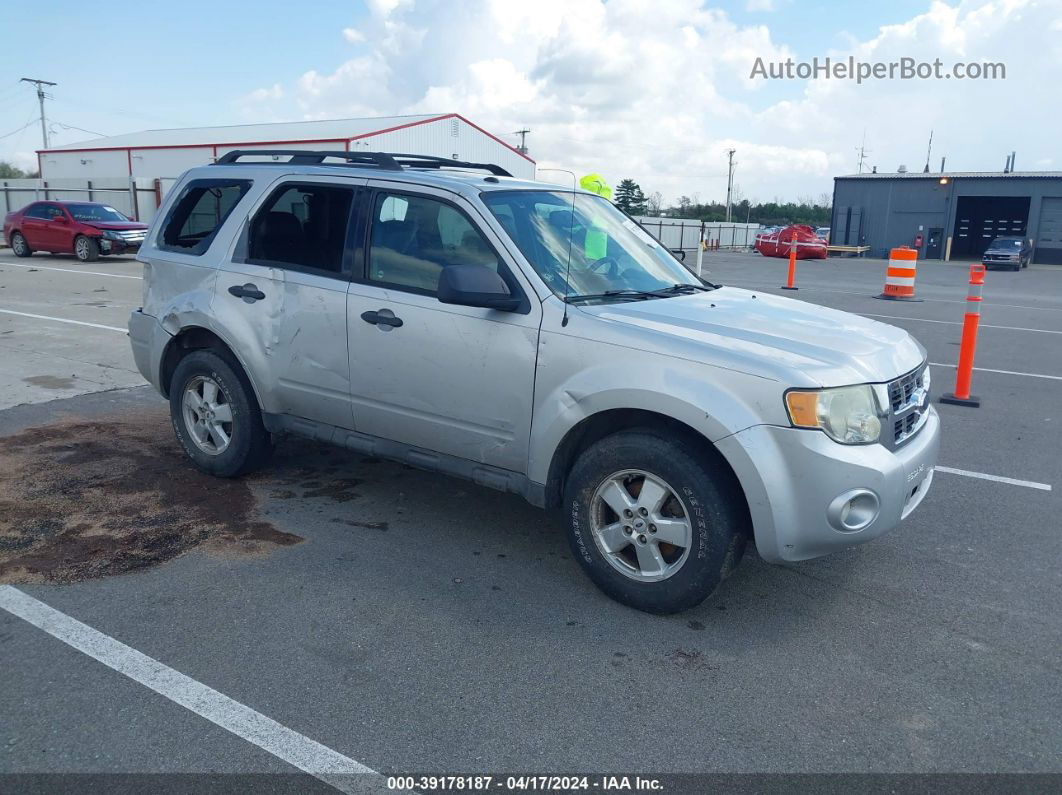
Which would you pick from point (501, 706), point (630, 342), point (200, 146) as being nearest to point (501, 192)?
point (630, 342)

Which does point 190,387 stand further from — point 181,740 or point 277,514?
point 181,740

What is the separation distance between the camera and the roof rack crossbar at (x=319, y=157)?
4980 mm

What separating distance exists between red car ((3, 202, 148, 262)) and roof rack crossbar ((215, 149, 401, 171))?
707 inches

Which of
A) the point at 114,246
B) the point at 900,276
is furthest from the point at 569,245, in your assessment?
the point at 114,246

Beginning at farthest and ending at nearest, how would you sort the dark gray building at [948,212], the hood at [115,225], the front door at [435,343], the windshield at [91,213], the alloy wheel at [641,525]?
the dark gray building at [948,212] < the windshield at [91,213] < the hood at [115,225] < the front door at [435,343] < the alloy wheel at [641,525]

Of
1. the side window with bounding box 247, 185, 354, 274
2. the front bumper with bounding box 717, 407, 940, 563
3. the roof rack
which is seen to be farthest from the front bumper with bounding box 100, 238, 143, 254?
the front bumper with bounding box 717, 407, 940, 563

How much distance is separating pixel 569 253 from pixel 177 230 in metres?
2.76

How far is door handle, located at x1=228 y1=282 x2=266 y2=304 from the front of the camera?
505cm

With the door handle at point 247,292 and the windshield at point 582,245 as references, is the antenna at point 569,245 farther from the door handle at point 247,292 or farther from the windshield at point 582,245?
the door handle at point 247,292

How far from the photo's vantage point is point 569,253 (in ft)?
14.6

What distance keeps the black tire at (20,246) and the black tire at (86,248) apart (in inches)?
85.9

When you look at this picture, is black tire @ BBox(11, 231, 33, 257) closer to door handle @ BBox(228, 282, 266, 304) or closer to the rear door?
the rear door

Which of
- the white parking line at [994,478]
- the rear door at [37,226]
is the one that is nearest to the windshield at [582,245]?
the white parking line at [994,478]

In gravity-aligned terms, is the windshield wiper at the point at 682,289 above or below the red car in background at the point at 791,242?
above
